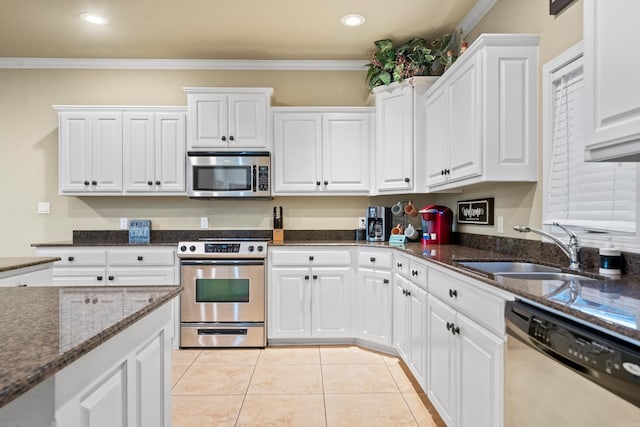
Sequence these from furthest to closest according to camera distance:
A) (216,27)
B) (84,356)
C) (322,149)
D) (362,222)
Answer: (362,222)
(322,149)
(216,27)
(84,356)

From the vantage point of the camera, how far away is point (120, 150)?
11.4 feet

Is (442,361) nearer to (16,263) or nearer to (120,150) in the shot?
(16,263)

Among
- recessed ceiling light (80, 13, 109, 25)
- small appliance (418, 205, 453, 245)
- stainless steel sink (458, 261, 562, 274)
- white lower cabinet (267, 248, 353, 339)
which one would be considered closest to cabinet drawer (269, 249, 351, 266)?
white lower cabinet (267, 248, 353, 339)

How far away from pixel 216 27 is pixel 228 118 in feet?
2.52

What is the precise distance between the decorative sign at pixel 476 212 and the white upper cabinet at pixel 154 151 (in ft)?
8.46

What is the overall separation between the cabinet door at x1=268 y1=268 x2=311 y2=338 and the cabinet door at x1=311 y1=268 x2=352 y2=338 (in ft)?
0.21

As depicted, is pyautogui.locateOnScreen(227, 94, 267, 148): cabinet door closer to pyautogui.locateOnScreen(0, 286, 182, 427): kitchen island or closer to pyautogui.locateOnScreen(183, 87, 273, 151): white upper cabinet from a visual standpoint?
pyautogui.locateOnScreen(183, 87, 273, 151): white upper cabinet

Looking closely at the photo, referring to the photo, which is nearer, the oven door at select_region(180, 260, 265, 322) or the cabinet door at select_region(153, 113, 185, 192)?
the oven door at select_region(180, 260, 265, 322)

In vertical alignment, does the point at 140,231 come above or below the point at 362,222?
below

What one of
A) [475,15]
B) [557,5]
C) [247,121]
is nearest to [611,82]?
[557,5]

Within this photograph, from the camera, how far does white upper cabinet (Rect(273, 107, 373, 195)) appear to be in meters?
3.50

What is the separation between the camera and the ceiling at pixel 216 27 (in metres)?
2.79

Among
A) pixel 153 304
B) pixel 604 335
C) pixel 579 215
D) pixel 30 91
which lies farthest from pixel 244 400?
pixel 30 91

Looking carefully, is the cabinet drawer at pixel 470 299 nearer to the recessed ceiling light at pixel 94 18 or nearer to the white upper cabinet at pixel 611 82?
the white upper cabinet at pixel 611 82
